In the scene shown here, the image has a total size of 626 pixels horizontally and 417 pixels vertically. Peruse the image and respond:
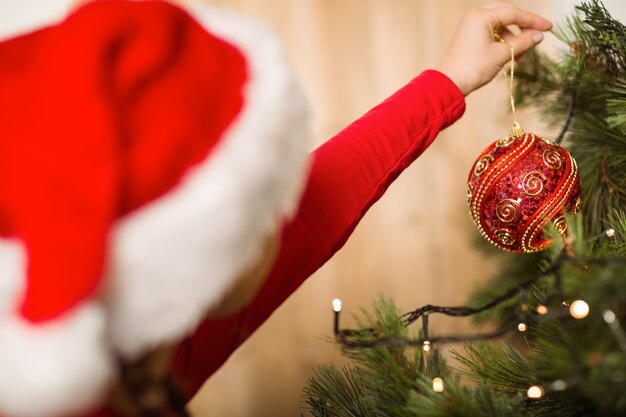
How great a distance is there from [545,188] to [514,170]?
0.10ft

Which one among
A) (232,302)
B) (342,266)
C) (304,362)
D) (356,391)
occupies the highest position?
(232,302)

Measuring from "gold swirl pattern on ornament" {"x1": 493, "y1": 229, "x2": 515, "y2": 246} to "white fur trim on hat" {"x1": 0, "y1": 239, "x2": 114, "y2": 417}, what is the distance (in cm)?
35

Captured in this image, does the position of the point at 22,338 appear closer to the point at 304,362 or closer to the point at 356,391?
the point at 356,391

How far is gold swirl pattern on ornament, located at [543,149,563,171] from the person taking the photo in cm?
50

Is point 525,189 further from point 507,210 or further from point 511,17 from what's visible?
point 511,17

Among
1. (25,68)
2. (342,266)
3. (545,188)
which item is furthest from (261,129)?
(342,266)

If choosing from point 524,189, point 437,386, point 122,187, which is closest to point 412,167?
point 524,189

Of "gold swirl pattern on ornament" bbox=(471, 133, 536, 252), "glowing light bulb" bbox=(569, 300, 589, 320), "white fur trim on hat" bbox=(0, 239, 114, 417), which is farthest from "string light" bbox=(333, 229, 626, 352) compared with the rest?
"white fur trim on hat" bbox=(0, 239, 114, 417)

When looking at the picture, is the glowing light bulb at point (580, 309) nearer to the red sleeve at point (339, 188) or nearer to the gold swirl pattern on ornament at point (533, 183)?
the gold swirl pattern on ornament at point (533, 183)

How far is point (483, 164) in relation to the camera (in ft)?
1.74

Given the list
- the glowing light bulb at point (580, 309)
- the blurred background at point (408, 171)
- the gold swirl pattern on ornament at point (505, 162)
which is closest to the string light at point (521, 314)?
the glowing light bulb at point (580, 309)

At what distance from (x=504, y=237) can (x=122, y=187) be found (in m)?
0.34

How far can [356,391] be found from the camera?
538 millimetres

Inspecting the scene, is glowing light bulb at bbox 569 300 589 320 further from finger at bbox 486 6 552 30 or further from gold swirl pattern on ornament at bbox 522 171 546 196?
finger at bbox 486 6 552 30
